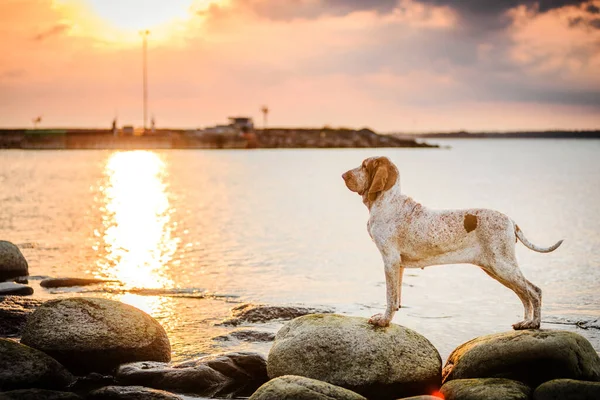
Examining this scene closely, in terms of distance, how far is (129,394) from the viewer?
393 inches

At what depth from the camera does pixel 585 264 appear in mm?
25359

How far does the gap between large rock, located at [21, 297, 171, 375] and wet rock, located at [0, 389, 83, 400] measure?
1.80m

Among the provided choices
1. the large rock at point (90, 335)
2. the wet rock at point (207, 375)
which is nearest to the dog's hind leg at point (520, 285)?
the wet rock at point (207, 375)

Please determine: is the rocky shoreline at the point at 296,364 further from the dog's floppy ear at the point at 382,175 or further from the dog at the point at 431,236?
the dog's floppy ear at the point at 382,175

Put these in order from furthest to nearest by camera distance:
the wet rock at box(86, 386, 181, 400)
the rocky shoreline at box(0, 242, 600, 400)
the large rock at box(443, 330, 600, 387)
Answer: the wet rock at box(86, 386, 181, 400) → the large rock at box(443, 330, 600, 387) → the rocky shoreline at box(0, 242, 600, 400)

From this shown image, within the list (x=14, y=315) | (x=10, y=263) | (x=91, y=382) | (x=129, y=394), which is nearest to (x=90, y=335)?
(x=91, y=382)

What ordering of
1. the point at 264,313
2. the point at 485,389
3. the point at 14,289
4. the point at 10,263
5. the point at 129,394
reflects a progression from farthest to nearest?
the point at 10,263
the point at 14,289
the point at 264,313
the point at 129,394
the point at 485,389

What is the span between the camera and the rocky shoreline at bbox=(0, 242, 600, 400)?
9.50m

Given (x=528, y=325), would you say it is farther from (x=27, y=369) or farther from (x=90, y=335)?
(x=27, y=369)

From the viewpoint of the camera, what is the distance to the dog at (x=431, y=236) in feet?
33.4

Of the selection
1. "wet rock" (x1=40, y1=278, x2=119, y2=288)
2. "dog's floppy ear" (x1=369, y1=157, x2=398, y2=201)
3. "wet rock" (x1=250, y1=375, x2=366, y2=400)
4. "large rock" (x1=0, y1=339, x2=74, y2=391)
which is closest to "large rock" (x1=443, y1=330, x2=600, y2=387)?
"wet rock" (x1=250, y1=375, x2=366, y2=400)

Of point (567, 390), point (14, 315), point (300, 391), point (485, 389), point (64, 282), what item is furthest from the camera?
point (64, 282)

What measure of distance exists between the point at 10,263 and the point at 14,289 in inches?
101

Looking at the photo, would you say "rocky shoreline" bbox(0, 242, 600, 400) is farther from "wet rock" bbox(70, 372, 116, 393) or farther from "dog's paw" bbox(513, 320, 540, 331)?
"dog's paw" bbox(513, 320, 540, 331)
